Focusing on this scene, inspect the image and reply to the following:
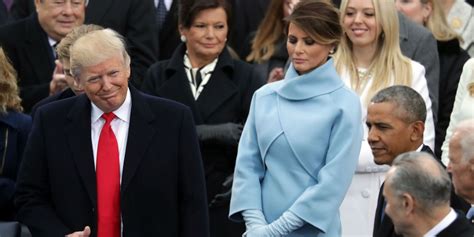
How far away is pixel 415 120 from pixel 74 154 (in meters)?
1.82

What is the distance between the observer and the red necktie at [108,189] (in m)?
7.16

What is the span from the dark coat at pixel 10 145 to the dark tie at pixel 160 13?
228 centimetres

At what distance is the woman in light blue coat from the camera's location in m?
7.27

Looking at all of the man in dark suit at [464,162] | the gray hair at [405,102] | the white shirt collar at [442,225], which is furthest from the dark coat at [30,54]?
the white shirt collar at [442,225]

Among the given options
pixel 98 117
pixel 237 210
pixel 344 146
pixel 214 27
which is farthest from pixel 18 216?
pixel 214 27

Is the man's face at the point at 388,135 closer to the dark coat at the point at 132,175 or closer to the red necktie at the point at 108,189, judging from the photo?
the dark coat at the point at 132,175

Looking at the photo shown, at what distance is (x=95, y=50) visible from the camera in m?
7.09

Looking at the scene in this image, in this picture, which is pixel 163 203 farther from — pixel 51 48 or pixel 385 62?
pixel 51 48

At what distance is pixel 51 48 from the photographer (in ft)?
32.1

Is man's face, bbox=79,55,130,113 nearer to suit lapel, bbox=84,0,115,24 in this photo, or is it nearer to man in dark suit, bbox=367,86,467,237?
man in dark suit, bbox=367,86,467,237

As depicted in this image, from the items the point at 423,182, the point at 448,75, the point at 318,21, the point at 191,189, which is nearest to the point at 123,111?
the point at 191,189

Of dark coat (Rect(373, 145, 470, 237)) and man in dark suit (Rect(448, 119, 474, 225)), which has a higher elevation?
man in dark suit (Rect(448, 119, 474, 225))

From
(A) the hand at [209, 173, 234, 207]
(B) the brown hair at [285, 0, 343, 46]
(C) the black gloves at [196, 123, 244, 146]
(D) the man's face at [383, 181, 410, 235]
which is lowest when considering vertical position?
(A) the hand at [209, 173, 234, 207]

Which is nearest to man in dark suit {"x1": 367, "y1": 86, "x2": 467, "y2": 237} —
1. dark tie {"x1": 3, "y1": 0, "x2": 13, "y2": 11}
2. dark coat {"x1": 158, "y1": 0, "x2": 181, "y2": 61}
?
dark coat {"x1": 158, "y1": 0, "x2": 181, "y2": 61}
